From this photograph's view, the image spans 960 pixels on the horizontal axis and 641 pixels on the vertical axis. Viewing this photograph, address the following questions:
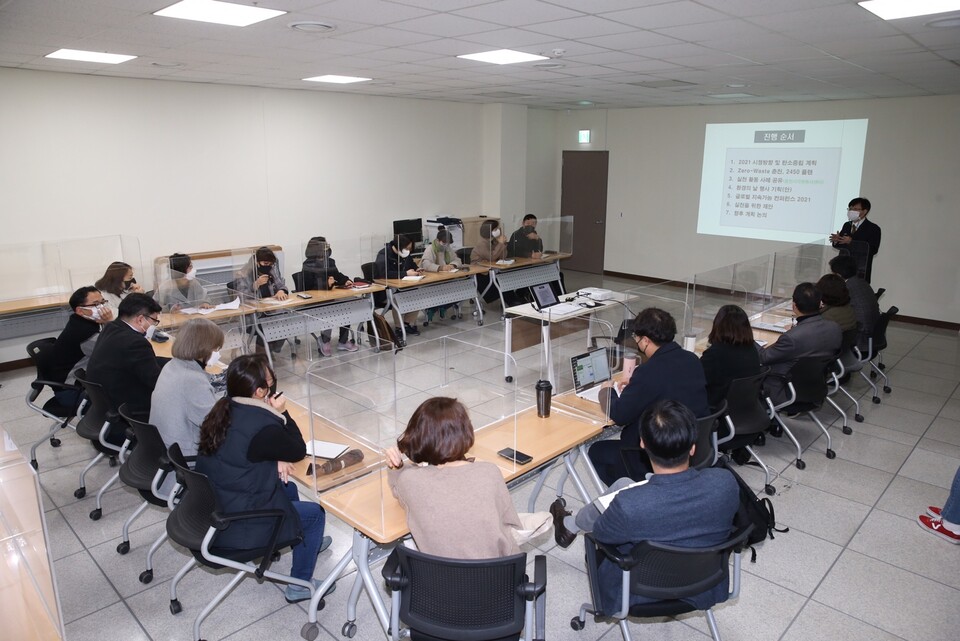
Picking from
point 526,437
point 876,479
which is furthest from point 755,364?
point 526,437

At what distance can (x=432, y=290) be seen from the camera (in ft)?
25.1

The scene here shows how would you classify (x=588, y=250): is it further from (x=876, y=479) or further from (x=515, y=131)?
(x=876, y=479)

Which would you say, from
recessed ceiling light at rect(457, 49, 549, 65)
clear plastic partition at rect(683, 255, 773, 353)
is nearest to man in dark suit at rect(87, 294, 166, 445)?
recessed ceiling light at rect(457, 49, 549, 65)

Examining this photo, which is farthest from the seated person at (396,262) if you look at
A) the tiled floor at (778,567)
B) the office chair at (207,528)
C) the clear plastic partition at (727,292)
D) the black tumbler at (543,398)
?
the office chair at (207,528)

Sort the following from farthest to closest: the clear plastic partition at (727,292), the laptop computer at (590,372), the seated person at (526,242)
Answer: the seated person at (526,242) < the clear plastic partition at (727,292) < the laptop computer at (590,372)

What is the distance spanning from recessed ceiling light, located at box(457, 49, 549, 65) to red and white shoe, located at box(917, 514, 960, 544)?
4.16 metres

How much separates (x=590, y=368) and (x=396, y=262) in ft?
13.4

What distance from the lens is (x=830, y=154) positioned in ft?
28.4

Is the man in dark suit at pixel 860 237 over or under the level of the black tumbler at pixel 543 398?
over

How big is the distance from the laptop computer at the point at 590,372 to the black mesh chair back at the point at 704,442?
616 mm

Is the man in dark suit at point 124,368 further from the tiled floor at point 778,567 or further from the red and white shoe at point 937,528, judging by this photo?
the red and white shoe at point 937,528

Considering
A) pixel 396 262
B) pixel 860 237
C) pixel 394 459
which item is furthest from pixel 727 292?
pixel 394 459

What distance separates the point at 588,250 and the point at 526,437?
8.79 meters

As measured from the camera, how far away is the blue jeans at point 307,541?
301 centimetres
